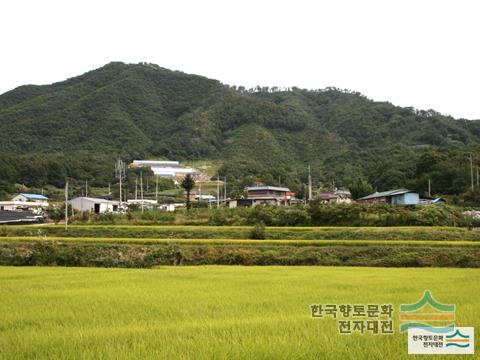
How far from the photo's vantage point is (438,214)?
3512cm

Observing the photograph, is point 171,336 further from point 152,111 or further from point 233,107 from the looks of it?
point 152,111

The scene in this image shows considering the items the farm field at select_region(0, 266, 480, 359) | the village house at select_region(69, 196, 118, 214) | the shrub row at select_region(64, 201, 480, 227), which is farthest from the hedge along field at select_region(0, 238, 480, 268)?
the village house at select_region(69, 196, 118, 214)

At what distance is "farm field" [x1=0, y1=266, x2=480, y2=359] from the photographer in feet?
17.9

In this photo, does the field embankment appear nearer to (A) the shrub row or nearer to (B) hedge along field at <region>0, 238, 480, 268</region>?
(B) hedge along field at <region>0, 238, 480, 268</region>

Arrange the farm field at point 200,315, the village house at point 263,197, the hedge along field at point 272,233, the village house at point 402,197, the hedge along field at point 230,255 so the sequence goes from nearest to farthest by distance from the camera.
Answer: the farm field at point 200,315, the hedge along field at point 230,255, the hedge along field at point 272,233, the village house at point 402,197, the village house at point 263,197

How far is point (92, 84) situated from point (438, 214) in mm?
105268

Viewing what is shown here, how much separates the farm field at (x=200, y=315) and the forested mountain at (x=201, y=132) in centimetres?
6032

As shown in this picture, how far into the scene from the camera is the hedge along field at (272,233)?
28562 millimetres

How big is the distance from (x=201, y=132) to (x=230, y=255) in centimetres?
8442

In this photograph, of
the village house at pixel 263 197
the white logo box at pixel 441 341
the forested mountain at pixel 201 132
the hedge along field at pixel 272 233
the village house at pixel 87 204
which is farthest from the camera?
the forested mountain at pixel 201 132

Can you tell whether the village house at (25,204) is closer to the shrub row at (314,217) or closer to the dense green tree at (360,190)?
the shrub row at (314,217)

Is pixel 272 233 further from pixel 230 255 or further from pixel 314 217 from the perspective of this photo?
pixel 230 255

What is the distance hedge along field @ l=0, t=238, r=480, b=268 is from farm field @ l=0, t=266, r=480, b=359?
6166mm

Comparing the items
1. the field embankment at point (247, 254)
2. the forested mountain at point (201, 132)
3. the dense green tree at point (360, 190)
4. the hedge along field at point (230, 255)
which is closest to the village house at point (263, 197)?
the dense green tree at point (360, 190)
